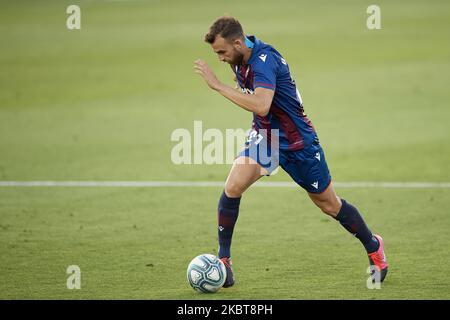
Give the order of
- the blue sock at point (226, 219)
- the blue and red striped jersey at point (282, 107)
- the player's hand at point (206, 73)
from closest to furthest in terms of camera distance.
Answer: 1. the player's hand at point (206, 73)
2. the blue and red striped jersey at point (282, 107)
3. the blue sock at point (226, 219)

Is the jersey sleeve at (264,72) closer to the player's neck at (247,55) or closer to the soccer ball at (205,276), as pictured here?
the player's neck at (247,55)

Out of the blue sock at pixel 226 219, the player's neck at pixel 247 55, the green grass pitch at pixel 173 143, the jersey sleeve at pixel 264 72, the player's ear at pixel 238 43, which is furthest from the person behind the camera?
the green grass pitch at pixel 173 143

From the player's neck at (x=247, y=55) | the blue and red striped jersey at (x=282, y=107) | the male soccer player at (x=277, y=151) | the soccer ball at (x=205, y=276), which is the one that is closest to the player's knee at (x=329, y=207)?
the male soccer player at (x=277, y=151)

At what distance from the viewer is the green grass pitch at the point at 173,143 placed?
8.81 meters

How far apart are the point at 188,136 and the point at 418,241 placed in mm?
7953

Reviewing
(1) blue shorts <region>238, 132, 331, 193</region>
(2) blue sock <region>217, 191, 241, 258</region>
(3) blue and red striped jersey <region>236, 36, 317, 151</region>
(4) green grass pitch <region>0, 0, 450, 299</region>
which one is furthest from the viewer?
(4) green grass pitch <region>0, 0, 450, 299</region>

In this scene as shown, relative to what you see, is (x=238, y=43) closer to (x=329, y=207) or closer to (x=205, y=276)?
(x=329, y=207)

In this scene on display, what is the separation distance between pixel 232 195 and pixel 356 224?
126cm

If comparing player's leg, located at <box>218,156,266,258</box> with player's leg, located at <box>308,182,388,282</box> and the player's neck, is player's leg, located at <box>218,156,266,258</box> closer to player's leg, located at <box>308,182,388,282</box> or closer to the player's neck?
player's leg, located at <box>308,182,388,282</box>

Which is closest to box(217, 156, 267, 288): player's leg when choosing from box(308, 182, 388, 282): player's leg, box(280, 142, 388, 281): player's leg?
box(280, 142, 388, 281): player's leg

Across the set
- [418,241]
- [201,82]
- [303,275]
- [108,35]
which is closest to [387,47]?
[201,82]

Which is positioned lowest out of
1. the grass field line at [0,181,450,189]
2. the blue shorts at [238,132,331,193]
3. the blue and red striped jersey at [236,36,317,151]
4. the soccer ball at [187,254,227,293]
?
the soccer ball at [187,254,227,293]

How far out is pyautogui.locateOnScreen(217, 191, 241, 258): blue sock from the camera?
8.38 m

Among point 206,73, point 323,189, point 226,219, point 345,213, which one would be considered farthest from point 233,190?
point 206,73
